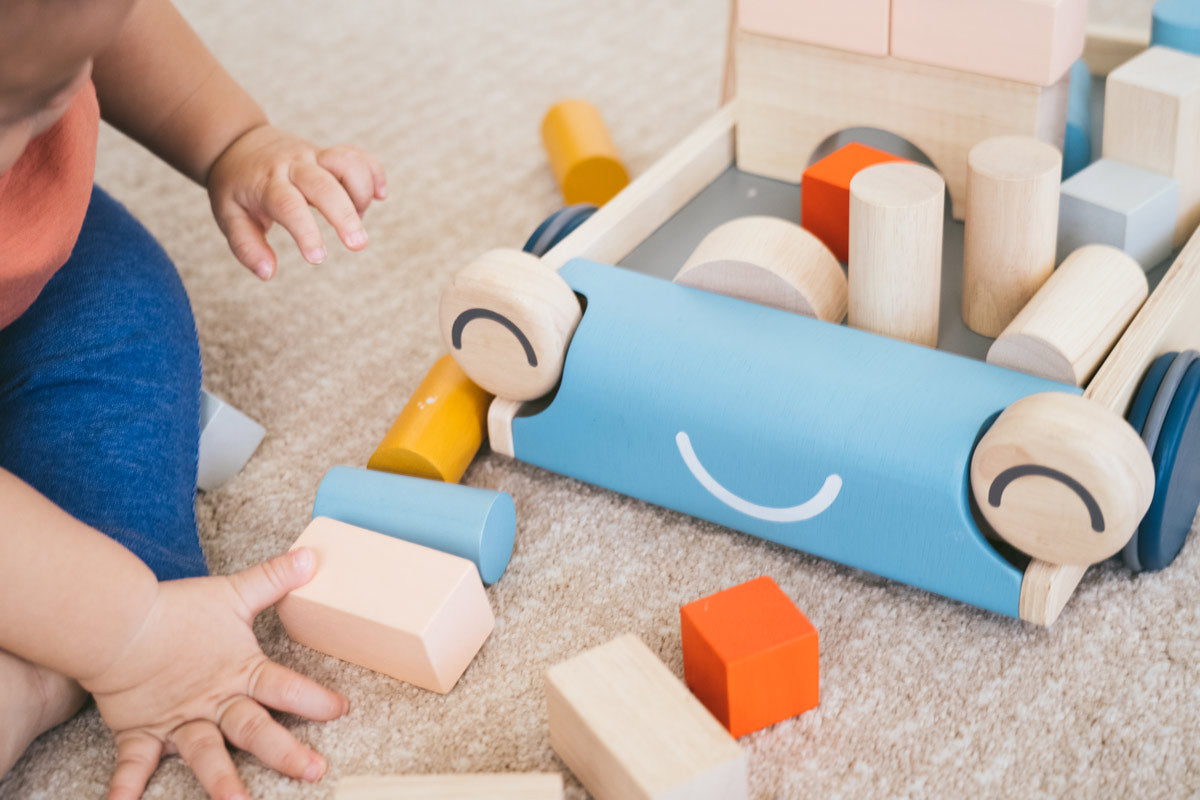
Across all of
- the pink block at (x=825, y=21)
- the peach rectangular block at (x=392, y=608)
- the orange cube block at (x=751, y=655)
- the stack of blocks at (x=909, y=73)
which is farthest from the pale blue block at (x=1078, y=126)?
the peach rectangular block at (x=392, y=608)

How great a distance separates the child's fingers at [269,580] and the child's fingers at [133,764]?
93 millimetres

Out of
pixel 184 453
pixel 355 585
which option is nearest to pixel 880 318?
pixel 355 585

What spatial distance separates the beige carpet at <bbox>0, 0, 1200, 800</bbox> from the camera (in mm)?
688

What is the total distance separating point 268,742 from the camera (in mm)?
705

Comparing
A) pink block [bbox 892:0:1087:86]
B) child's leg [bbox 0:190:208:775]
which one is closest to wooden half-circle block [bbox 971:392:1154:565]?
pink block [bbox 892:0:1087:86]

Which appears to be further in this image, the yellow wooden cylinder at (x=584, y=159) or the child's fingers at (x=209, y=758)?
the yellow wooden cylinder at (x=584, y=159)

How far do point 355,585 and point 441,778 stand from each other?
16 centimetres

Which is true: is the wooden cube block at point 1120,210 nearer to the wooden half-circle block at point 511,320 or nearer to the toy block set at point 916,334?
the toy block set at point 916,334

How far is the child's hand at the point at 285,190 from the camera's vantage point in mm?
877

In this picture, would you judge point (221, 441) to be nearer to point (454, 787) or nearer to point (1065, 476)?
point (454, 787)

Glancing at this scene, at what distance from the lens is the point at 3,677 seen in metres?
0.70

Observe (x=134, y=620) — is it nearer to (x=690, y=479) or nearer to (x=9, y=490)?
(x=9, y=490)

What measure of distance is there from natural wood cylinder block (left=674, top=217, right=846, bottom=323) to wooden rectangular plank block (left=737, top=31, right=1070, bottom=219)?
0.18m

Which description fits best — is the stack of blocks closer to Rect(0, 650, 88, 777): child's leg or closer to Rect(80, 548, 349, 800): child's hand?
Rect(80, 548, 349, 800): child's hand
